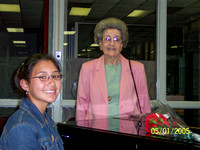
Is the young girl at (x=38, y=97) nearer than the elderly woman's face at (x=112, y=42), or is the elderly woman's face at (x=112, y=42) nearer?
the young girl at (x=38, y=97)

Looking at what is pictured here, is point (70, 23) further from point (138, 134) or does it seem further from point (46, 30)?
point (138, 134)

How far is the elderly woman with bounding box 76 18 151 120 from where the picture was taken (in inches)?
101

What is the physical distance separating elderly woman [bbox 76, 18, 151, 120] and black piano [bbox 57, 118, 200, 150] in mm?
Answer: 740

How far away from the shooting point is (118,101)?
2574 millimetres

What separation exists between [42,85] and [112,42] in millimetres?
1426

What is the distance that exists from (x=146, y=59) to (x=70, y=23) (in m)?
1.23

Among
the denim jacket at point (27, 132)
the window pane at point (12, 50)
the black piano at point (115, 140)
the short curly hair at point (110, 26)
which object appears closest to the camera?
the denim jacket at point (27, 132)

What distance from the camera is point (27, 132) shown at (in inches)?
45.3

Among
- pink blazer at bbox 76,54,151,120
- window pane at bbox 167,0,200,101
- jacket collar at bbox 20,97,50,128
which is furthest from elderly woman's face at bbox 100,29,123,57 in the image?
window pane at bbox 167,0,200,101

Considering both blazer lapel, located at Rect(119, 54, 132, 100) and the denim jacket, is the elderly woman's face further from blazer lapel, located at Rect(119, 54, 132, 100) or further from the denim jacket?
the denim jacket

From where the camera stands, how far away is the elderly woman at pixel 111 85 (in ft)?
8.43

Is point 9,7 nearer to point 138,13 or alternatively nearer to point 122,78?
point 138,13

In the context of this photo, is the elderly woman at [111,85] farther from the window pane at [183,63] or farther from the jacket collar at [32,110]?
the window pane at [183,63]
